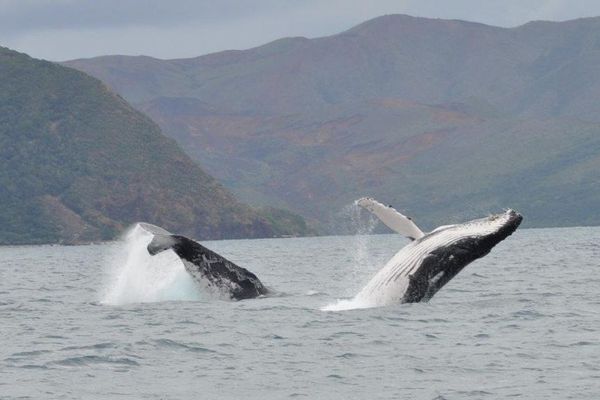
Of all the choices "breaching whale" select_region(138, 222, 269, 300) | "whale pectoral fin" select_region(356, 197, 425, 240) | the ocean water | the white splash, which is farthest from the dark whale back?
"whale pectoral fin" select_region(356, 197, 425, 240)

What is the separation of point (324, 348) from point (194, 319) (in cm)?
488

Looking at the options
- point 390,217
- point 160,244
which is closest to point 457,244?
point 390,217

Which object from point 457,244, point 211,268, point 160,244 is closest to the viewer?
point 457,244

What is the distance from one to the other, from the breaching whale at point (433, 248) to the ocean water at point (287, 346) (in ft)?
1.76

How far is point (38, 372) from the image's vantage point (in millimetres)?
19031

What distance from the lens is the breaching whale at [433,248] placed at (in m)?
19.7

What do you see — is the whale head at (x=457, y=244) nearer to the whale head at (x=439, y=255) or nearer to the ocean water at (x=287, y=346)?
the whale head at (x=439, y=255)

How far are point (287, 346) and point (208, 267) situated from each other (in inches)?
157

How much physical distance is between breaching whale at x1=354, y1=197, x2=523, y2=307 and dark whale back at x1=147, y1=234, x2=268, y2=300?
3.76 metres

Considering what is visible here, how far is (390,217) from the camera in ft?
65.5

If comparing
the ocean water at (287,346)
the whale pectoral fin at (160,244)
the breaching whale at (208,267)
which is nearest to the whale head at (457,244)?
the ocean water at (287,346)

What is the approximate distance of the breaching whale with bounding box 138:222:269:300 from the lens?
22.1m

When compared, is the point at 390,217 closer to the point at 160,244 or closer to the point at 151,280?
the point at 160,244

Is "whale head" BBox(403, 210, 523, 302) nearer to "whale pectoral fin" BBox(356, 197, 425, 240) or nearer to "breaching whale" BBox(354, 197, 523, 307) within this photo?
"breaching whale" BBox(354, 197, 523, 307)
